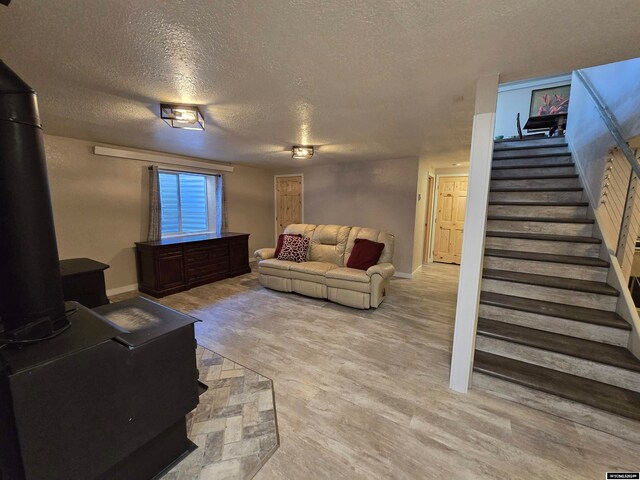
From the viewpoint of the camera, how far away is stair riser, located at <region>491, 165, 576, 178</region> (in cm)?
327

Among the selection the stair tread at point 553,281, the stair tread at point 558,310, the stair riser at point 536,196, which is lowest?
the stair tread at point 558,310

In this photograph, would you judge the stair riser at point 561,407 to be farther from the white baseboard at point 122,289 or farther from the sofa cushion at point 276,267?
the white baseboard at point 122,289

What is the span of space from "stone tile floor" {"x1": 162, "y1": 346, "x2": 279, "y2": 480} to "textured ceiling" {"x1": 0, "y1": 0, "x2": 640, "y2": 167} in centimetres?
225

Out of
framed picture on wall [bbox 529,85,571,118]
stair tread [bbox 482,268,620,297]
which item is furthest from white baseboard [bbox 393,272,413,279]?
framed picture on wall [bbox 529,85,571,118]

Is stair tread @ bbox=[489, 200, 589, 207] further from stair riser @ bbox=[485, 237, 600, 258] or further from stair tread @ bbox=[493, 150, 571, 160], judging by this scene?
stair tread @ bbox=[493, 150, 571, 160]

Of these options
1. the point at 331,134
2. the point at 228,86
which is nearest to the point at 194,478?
the point at 228,86

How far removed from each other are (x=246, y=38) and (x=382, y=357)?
2.57 meters

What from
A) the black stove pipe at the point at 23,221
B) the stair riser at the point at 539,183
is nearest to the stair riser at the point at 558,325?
the stair riser at the point at 539,183

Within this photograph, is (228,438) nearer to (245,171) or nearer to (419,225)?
(419,225)

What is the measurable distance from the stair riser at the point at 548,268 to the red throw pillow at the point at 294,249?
100 inches

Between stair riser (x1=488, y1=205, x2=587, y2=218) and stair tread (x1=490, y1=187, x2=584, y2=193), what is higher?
stair tread (x1=490, y1=187, x2=584, y2=193)

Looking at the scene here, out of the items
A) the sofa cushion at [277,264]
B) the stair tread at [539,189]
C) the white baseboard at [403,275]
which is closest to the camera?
the stair tread at [539,189]

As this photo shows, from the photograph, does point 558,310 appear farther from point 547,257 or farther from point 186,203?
point 186,203

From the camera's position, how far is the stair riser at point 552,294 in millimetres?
2117
